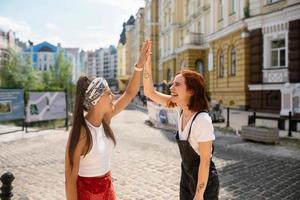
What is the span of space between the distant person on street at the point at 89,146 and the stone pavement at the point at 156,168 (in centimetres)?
322

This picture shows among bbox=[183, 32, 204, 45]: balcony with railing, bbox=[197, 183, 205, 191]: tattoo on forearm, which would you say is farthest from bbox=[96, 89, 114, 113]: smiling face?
bbox=[183, 32, 204, 45]: balcony with railing

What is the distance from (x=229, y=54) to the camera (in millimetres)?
26484

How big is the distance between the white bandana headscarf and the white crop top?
171 mm

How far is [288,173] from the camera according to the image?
7.41 metres

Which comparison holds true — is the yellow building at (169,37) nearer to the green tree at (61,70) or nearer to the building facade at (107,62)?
the green tree at (61,70)

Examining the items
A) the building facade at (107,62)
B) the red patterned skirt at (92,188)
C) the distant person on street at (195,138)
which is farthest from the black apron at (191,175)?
the building facade at (107,62)

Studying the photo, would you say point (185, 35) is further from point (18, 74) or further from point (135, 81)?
point (135, 81)

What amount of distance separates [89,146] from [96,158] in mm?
124

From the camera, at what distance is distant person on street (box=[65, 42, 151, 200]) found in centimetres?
260

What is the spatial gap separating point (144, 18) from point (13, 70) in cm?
4525

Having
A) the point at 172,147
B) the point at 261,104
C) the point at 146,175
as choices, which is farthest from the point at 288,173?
the point at 261,104

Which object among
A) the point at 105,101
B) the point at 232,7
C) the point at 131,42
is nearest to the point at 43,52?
the point at 131,42

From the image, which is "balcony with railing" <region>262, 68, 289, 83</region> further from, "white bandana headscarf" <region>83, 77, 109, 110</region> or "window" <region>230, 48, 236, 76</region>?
"white bandana headscarf" <region>83, 77, 109, 110</region>

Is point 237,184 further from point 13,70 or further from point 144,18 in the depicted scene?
point 144,18
